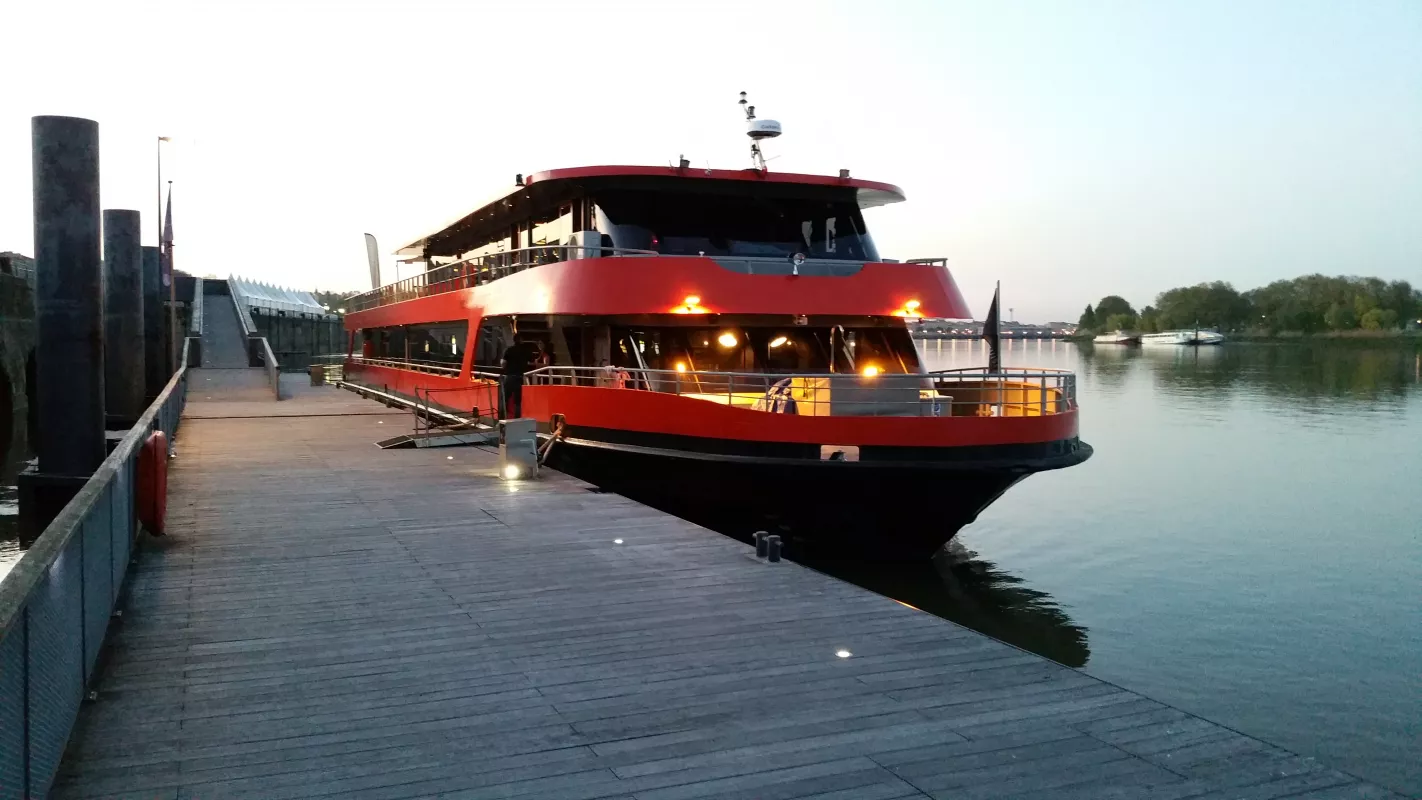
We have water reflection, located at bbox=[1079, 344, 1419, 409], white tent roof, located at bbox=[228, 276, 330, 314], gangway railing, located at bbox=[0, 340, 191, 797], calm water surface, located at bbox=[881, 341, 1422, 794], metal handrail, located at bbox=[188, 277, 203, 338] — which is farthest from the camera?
white tent roof, located at bbox=[228, 276, 330, 314]

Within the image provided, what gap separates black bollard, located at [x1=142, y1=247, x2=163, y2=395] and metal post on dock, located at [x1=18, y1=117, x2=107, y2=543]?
1665 centimetres

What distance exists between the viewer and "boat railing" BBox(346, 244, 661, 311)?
15.0 metres

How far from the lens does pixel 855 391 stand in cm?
1210

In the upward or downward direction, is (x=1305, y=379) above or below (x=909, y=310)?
below

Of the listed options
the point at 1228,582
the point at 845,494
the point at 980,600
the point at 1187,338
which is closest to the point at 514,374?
the point at 845,494

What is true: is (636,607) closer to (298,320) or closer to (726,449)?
(726,449)

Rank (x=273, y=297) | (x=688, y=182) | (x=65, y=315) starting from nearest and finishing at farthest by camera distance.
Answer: (x=65, y=315) < (x=688, y=182) < (x=273, y=297)

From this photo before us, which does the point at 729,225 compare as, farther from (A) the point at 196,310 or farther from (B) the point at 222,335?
(A) the point at 196,310

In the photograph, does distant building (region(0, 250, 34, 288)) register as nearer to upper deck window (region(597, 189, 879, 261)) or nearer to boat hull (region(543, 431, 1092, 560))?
upper deck window (region(597, 189, 879, 261))

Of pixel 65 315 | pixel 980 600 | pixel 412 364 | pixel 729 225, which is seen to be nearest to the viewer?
pixel 980 600

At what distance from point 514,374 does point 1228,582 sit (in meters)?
10.7

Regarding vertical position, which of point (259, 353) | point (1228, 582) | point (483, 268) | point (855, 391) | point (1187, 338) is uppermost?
point (1187, 338)

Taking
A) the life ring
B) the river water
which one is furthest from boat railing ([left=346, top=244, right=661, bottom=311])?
the life ring

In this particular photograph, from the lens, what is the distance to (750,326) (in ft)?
48.1
